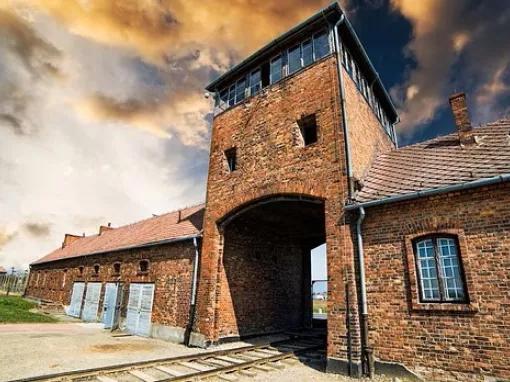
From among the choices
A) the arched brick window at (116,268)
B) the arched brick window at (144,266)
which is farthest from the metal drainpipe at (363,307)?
the arched brick window at (116,268)

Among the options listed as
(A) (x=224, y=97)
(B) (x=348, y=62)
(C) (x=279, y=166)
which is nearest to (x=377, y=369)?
(C) (x=279, y=166)

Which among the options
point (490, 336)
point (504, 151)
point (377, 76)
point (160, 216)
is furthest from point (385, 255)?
point (160, 216)

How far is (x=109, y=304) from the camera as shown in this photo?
16.4 meters

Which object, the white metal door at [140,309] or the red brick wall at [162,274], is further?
the white metal door at [140,309]

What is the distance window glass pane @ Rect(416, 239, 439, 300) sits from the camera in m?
7.20

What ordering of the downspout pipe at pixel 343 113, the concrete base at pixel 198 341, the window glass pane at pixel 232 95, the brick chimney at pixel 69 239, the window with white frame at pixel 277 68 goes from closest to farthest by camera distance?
the downspout pipe at pixel 343 113 → the concrete base at pixel 198 341 → the window with white frame at pixel 277 68 → the window glass pane at pixel 232 95 → the brick chimney at pixel 69 239

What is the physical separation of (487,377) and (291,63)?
1108 centimetres

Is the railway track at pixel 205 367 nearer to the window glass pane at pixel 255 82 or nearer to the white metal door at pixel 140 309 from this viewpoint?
the white metal door at pixel 140 309

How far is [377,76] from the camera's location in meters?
14.2

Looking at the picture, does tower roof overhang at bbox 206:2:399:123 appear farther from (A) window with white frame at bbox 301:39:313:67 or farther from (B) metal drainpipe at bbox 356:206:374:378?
(B) metal drainpipe at bbox 356:206:374:378

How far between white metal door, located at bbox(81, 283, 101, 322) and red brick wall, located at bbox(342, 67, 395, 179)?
645 inches

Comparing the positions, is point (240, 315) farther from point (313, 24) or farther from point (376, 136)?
point (313, 24)

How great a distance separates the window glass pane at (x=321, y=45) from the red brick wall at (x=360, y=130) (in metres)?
0.96

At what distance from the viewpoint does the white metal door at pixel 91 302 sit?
1822 centimetres
